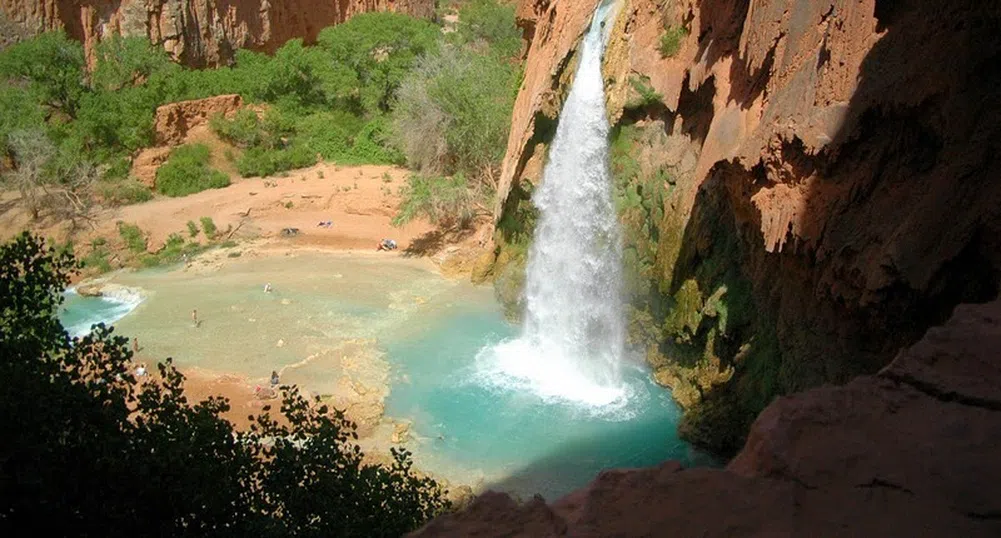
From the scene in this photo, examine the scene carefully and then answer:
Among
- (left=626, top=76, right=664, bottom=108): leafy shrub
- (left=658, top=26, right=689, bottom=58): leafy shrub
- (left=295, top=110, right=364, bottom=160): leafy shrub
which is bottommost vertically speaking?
(left=295, top=110, right=364, bottom=160): leafy shrub

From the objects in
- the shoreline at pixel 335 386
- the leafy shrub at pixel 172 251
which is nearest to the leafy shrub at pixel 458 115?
the shoreline at pixel 335 386

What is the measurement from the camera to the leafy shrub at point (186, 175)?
98.0 feet

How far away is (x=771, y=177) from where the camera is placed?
39.9 feet

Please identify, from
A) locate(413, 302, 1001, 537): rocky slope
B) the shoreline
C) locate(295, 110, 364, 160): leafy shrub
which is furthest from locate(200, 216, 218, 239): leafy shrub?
locate(413, 302, 1001, 537): rocky slope

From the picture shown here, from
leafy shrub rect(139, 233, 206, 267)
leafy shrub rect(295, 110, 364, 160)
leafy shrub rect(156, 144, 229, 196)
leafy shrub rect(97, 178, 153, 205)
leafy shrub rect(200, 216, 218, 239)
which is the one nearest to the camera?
leafy shrub rect(139, 233, 206, 267)

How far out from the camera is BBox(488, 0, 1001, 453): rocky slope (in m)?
9.16

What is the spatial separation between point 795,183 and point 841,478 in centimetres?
850

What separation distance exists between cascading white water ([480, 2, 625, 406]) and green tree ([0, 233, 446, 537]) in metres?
10.3

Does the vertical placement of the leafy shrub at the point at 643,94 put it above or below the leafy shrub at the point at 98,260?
above

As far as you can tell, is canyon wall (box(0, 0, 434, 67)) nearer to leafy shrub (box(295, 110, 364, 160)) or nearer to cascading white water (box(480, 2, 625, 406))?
leafy shrub (box(295, 110, 364, 160))

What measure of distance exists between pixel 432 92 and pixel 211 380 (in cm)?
1297

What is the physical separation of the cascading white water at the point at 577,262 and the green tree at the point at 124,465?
1029cm

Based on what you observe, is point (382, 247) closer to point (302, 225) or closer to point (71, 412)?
point (302, 225)

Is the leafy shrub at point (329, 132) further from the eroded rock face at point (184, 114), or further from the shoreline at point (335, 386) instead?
the shoreline at point (335, 386)
